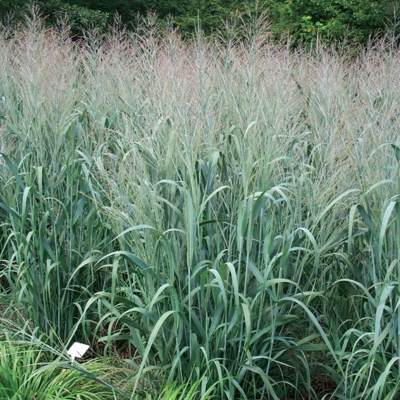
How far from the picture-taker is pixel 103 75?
4750mm

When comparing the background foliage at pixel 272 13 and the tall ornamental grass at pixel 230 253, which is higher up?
the background foliage at pixel 272 13

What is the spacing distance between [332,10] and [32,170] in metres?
9.44

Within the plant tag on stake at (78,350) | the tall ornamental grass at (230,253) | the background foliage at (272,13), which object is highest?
the background foliage at (272,13)

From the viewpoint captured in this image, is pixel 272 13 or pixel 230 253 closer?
pixel 230 253

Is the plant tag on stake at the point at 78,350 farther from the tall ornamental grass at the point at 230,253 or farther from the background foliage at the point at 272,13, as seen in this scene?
the background foliage at the point at 272,13

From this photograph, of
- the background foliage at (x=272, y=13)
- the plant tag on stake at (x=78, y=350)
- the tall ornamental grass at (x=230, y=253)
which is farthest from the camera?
the background foliage at (x=272, y=13)

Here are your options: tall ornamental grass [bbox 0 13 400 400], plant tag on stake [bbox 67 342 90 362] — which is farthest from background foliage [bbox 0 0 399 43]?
plant tag on stake [bbox 67 342 90 362]

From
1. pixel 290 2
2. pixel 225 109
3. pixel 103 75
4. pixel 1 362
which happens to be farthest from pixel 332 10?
pixel 1 362

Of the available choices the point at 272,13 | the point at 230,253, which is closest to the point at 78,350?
the point at 230,253

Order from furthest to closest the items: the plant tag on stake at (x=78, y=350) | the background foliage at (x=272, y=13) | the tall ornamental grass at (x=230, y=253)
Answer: the background foliage at (x=272, y=13), the plant tag on stake at (x=78, y=350), the tall ornamental grass at (x=230, y=253)

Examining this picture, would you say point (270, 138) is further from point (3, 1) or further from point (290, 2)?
point (290, 2)

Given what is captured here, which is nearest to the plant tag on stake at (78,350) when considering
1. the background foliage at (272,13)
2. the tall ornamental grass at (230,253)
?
the tall ornamental grass at (230,253)

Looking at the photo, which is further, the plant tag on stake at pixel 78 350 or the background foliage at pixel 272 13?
the background foliage at pixel 272 13

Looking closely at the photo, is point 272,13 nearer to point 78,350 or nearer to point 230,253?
point 230,253
